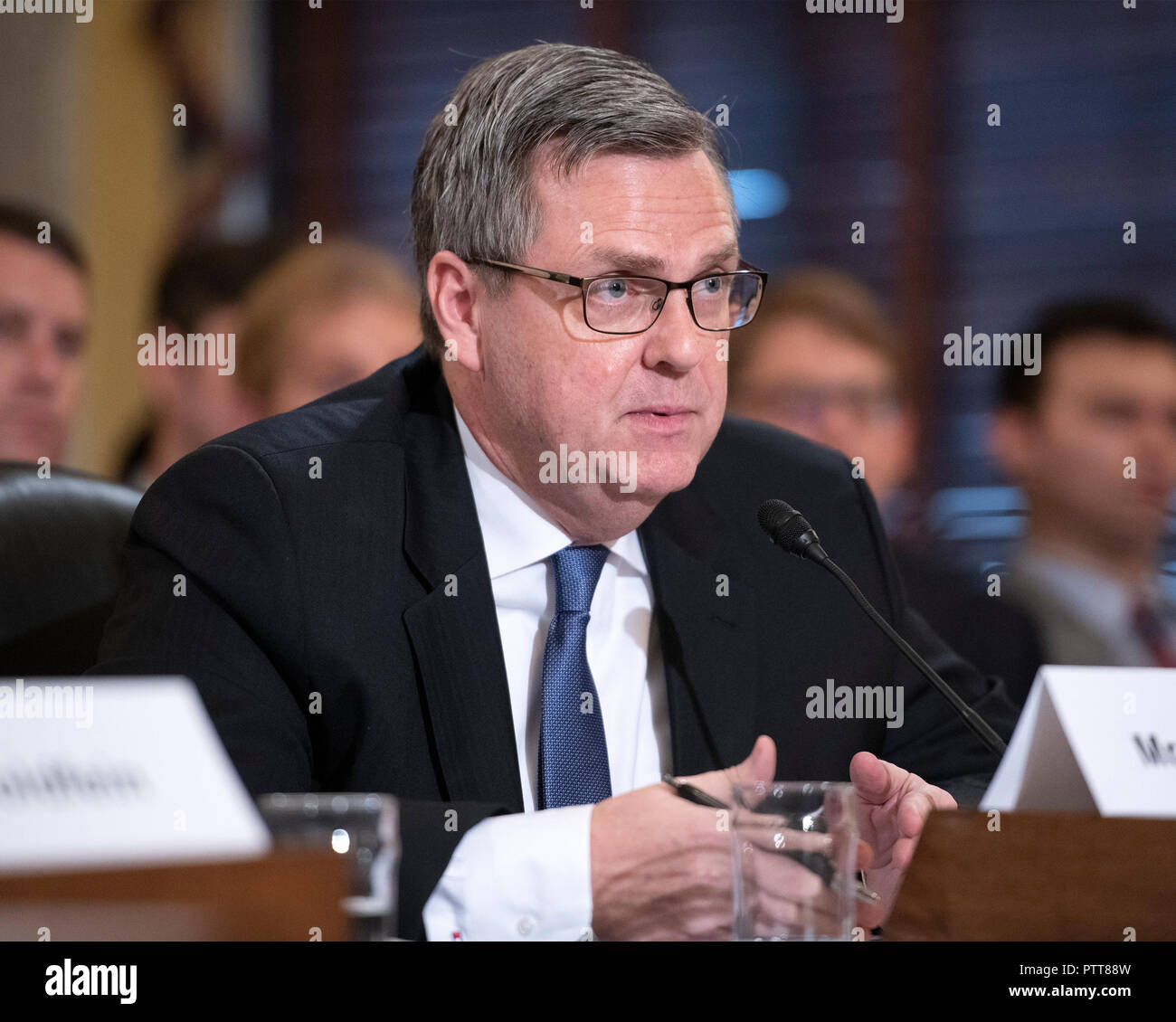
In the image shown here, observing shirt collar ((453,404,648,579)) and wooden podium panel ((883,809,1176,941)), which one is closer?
wooden podium panel ((883,809,1176,941))

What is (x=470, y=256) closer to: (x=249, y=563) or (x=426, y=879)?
(x=249, y=563)

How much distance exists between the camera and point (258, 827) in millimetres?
760

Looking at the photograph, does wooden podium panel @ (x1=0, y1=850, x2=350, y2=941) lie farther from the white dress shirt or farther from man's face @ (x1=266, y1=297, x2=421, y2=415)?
man's face @ (x1=266, y1=297, x2=421, y2=415)

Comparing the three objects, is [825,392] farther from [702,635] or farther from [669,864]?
[669,864]

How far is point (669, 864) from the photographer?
3.30ft

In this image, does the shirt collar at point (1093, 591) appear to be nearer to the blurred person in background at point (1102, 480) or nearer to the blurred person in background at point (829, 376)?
the blurred person in background at point (1102, 480)

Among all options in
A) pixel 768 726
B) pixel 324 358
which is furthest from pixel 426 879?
pixel 324 358

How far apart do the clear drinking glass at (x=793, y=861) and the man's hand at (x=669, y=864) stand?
0.15 feet

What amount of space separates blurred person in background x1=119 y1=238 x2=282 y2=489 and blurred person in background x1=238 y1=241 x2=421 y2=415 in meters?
0.06

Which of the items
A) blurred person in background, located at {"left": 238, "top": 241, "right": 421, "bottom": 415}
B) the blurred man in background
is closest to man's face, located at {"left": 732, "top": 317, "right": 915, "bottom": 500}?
the blurred man in background

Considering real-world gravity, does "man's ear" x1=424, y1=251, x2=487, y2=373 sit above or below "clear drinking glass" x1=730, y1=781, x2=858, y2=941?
above

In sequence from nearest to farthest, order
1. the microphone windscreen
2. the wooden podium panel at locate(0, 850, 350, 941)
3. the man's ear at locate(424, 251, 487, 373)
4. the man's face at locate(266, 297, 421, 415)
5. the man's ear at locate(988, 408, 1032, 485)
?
the wooden podium panel at locate(0, 850, 350, 941) → the microphone windscreen → the man's ear at locate(424, 251, 487, 373) → the man's face at locate(266, 297, 421, 415) → the man's ear at locate(988, 408, 1032, 485)

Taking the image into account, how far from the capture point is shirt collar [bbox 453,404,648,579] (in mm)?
1559

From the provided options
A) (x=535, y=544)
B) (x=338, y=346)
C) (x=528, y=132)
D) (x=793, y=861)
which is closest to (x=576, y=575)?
(x=535, y=544)
